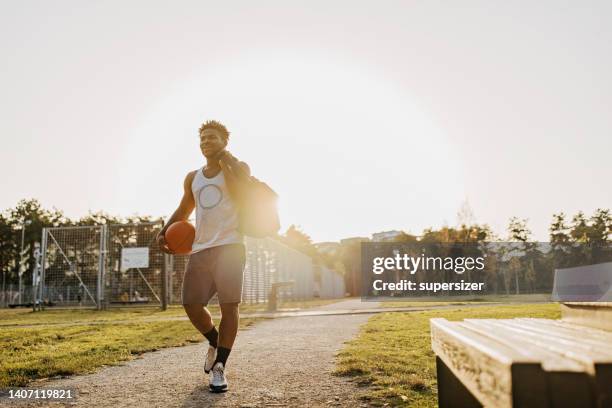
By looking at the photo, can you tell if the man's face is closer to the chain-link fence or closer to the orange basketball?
the orange basketball

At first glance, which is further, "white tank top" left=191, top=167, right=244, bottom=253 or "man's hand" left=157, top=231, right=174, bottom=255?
"man's hand" left=157, top=231, right=174, bottom=255

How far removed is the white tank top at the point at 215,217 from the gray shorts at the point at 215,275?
0.06 metres

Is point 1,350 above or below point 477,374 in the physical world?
below

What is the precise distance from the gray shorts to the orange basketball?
295 millimetres

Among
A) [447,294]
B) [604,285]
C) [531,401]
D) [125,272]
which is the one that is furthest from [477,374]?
[447,294]

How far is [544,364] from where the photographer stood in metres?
0.92

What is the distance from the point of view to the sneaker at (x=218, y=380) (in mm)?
3697

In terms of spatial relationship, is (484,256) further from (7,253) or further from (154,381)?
(7,253)

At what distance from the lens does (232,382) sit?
4074 millimetres

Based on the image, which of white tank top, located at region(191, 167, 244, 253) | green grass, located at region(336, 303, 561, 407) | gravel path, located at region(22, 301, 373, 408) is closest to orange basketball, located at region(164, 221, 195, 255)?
white tank top, located at region(191, 167, 244, 253)

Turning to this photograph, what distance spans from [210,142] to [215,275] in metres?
1.12

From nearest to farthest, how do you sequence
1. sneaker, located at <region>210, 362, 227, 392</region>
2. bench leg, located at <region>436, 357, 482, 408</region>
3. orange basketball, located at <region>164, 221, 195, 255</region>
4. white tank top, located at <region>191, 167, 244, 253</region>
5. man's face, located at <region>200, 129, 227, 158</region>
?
bench leg, located at <region>436, 357, 482, 408</region> < sneaker, located at <region>210, 362, 227, 392</region> < white tank top, located at <region>191, 167, 244, 253</region> < man's face, located at <region>200, 129, 227, 158</region> < orange basketball, located at <region>164, 221, 195, 255</region>

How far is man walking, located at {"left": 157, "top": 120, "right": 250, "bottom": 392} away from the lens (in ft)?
13.3

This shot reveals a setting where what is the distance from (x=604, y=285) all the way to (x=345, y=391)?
18.1 metres
